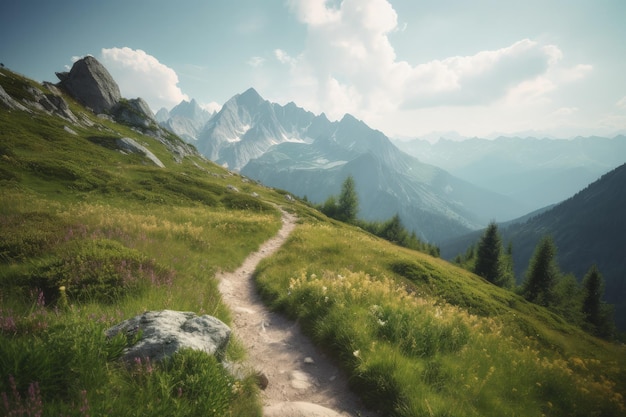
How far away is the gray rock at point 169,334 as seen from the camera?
4.44 m

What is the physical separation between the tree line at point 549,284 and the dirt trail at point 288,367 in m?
69.4

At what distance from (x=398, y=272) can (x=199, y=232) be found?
15179 mm

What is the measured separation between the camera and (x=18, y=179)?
80.0 feet

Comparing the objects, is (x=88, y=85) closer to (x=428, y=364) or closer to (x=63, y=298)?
(x=63, y=298)

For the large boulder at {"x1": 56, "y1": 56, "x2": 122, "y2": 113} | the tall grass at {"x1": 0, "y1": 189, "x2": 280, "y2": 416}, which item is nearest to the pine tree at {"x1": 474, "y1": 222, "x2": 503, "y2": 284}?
A: the tall grass at {"x1": 0, "y1": 189, "x2": 280, "y2": 416}

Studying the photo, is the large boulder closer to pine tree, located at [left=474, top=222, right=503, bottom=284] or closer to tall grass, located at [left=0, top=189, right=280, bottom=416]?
tall grass, located at [left=0, top=189, right=280, bottom=416]

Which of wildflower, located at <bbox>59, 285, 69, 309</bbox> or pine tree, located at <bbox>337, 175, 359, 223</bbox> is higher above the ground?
pine tree, located at <bbox>337, 175, 359, 223</bbox>

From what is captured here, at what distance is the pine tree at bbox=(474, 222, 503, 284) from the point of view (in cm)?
6488

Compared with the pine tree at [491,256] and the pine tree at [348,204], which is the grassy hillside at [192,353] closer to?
the pine tree at [348,204]

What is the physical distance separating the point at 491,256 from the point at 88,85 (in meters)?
126

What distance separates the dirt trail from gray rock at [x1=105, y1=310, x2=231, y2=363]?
1.57m

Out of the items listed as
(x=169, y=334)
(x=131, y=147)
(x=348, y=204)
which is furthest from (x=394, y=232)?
(x=169, y=334)

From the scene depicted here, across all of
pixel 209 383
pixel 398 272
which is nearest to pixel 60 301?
pixel 209 383

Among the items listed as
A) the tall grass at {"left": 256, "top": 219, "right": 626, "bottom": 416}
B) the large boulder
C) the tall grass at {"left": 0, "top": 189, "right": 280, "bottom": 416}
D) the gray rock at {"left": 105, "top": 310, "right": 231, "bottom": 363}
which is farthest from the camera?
the large boulder
